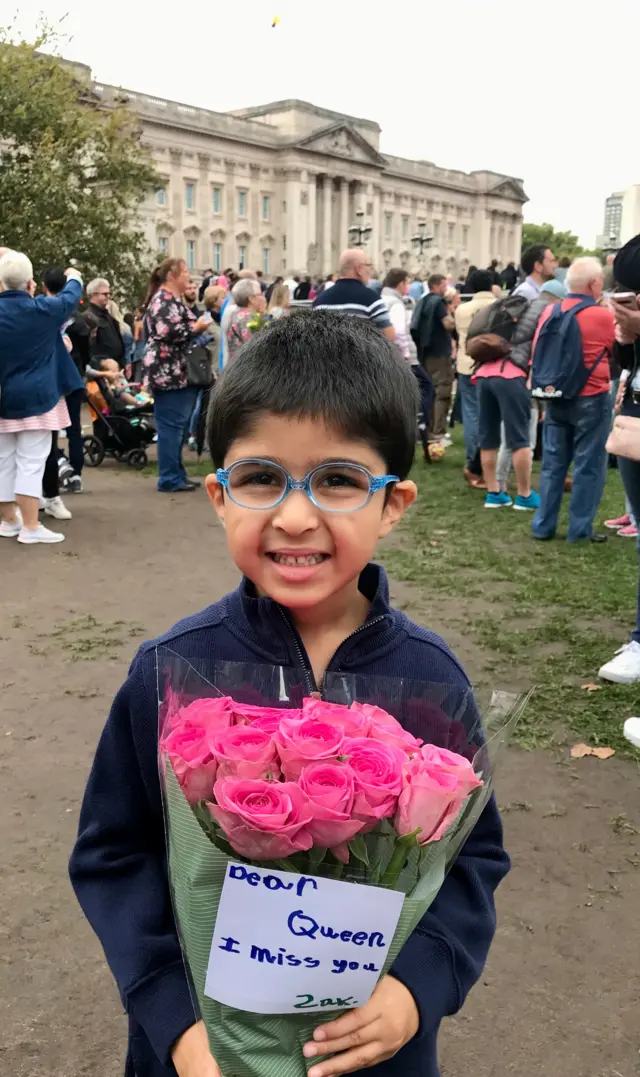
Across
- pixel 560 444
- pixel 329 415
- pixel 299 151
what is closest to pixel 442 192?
pixel 299 151

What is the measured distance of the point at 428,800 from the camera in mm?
1029

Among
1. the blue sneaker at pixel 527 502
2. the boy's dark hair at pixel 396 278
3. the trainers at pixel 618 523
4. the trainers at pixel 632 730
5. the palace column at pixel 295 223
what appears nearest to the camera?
the trainers at pixel 632 730

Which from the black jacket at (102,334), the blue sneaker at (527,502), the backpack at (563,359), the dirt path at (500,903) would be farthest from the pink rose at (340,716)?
the black jacket at (102,334)

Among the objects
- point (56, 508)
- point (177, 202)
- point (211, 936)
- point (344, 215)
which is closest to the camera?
point (211, 936)

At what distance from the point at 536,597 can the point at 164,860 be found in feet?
16.0

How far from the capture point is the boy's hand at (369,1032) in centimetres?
111

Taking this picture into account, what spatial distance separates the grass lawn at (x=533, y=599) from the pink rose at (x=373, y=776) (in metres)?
3.15

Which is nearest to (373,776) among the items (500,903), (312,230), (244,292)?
(500,903)

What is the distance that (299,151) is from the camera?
7544 cm

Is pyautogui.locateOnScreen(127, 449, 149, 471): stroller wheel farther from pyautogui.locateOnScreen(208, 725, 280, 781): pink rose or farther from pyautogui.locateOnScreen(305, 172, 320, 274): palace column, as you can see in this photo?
pyautogui.locateOnScreen(305, 172, 320, 274): palace column

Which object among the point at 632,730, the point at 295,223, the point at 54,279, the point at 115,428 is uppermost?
the point at 295,223

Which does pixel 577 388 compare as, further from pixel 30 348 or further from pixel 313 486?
pixel 313 486

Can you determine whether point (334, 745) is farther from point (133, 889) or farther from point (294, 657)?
point (133, 889)

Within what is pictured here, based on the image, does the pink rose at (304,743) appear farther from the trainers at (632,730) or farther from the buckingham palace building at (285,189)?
the buckingham palace building at (285,189)
